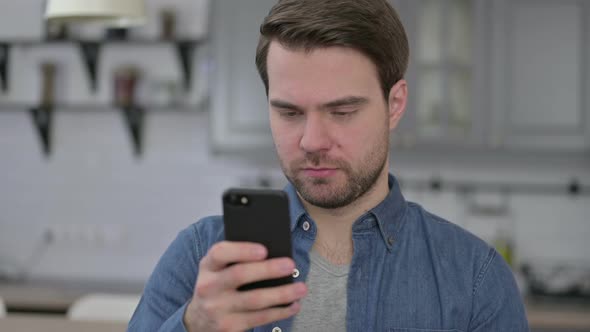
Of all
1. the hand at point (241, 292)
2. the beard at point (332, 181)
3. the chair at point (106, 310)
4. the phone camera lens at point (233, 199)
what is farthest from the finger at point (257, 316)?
the chair at point (106, 310)

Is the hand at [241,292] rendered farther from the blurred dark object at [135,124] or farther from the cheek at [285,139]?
the blurred dark object at [135,124]

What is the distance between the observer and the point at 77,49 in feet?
13.8

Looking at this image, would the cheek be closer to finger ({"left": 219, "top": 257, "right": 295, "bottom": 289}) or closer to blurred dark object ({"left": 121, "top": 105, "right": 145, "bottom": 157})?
finger ({"left": 219, "top": 257, "right": 295, "bottom": 289})

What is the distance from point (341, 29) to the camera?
4.29 feet

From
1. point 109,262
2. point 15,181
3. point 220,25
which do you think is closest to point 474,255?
point 220,25

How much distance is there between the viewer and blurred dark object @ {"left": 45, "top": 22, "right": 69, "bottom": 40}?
13.5 feet

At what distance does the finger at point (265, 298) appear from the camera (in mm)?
1040

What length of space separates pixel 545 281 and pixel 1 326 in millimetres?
2456

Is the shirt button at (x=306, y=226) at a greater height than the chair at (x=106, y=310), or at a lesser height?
greater

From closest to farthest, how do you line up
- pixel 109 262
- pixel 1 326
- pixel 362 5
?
pixel 362 5 → pixel 1 326 → pixel 109 262

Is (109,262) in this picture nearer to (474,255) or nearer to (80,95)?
(80,95)

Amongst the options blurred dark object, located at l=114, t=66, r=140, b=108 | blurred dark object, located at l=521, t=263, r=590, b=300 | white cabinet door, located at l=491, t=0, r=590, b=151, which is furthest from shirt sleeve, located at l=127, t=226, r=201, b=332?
blurred dark object, located at l=114, t=66, r=140, b=108

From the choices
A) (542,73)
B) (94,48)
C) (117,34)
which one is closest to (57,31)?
(94,48)

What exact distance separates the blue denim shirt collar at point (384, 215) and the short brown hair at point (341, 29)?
7.8 inches
